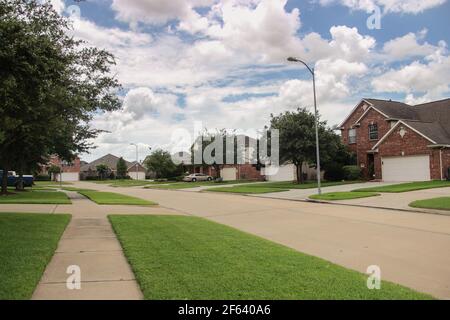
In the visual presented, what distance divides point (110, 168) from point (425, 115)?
7840 centimetres

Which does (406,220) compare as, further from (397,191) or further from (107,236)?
(397,191)

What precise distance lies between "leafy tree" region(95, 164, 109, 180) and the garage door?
70.7 metres

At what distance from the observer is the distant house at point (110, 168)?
102 m

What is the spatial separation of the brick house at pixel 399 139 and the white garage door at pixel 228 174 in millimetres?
21064

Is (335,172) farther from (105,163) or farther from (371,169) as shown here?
(105,163)

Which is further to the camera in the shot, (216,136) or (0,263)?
(216,136)

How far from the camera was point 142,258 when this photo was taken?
7254mm

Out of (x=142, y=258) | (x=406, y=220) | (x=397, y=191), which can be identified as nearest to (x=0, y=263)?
(x=142, y=258)

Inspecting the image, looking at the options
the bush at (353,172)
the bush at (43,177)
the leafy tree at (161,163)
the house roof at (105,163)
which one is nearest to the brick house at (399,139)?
the bush at (353,172)

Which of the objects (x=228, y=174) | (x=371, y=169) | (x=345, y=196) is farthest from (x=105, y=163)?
(x=345, y=196)

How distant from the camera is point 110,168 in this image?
103m

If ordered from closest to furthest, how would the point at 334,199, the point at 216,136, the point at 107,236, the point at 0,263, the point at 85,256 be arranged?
the point at 0,263 → the point at 85,256 → the point at 107,236 → the point at 334,199 → the point at 216,136
